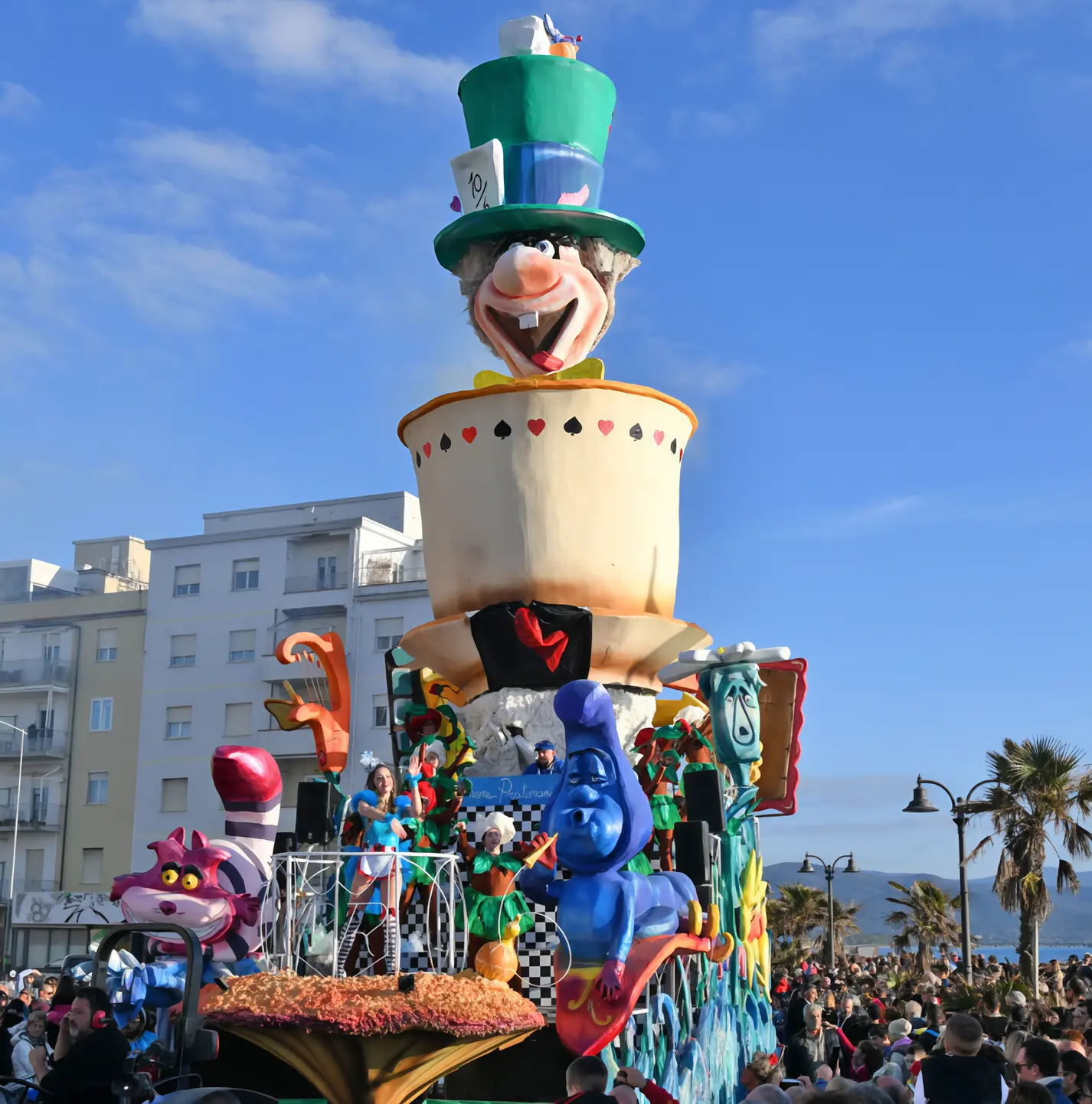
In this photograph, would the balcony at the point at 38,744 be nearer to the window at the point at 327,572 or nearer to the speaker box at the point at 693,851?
the window at the point at 327,572

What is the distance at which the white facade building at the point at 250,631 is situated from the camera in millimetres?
38969

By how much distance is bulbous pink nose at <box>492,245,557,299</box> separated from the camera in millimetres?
14359

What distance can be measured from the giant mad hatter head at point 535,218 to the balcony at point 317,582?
2528 cm

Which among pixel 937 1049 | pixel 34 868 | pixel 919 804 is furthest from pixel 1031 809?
pixel 34 868

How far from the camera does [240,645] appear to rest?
4034 cm

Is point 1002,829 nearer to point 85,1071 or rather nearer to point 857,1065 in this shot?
point 857,1065

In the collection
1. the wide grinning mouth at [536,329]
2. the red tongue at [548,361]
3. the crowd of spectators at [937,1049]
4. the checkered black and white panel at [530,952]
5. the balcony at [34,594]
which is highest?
the balcony at [34,594]

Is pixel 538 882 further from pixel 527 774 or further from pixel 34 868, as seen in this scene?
pixel 34 868

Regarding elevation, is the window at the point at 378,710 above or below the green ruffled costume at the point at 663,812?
above

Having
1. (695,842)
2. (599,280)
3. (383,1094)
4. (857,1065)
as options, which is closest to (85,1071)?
(383,1094)

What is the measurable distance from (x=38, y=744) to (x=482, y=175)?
104 ft

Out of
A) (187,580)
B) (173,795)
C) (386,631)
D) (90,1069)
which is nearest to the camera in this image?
(90,1069)

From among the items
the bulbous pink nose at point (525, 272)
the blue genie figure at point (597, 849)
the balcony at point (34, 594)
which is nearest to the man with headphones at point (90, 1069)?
the blue genie figure at point (597, 849)

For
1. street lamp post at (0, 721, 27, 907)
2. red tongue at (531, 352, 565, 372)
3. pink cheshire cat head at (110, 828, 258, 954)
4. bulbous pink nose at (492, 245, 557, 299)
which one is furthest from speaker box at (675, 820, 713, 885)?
street lamp post at (0, 721, 27, 907)
